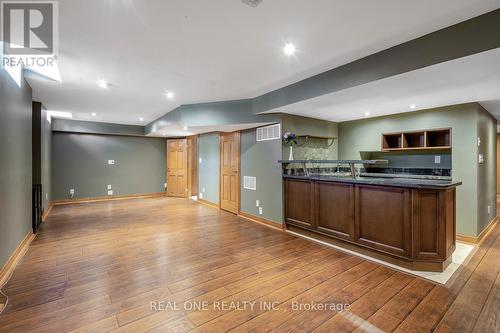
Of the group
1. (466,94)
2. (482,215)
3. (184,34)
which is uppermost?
(184,34)

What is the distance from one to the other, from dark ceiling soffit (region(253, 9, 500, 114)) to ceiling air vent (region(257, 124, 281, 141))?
1.05 metres

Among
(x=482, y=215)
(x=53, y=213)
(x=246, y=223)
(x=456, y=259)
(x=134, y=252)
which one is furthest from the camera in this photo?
(x=53, y=213)

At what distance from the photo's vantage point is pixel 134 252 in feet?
10.8

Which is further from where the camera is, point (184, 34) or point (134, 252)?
point (134, 252)

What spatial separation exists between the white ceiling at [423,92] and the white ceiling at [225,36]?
15.7 inches

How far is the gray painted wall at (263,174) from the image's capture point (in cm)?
454

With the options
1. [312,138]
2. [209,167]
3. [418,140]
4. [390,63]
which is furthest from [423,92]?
[209,167]

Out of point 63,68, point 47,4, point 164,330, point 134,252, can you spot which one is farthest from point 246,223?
point 47,4

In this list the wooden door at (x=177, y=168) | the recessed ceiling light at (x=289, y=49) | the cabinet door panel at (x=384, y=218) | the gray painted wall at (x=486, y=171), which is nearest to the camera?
the recessed ceiling light at (x=289, y=49)

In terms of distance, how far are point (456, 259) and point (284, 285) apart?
2462mm

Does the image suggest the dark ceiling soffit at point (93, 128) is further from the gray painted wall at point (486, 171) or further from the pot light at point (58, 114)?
the gray painted wall at point (486, 171)

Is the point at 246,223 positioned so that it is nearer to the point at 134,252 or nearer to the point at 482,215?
the point at 134,252

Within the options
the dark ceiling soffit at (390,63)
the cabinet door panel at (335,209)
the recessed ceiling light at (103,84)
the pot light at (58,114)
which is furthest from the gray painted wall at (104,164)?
the cabinet door panel at (335,209)

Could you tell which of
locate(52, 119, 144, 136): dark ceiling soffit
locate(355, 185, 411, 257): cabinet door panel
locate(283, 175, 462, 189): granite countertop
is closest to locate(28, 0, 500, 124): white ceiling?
locate(283, 175, 462, 189): granite countertop
